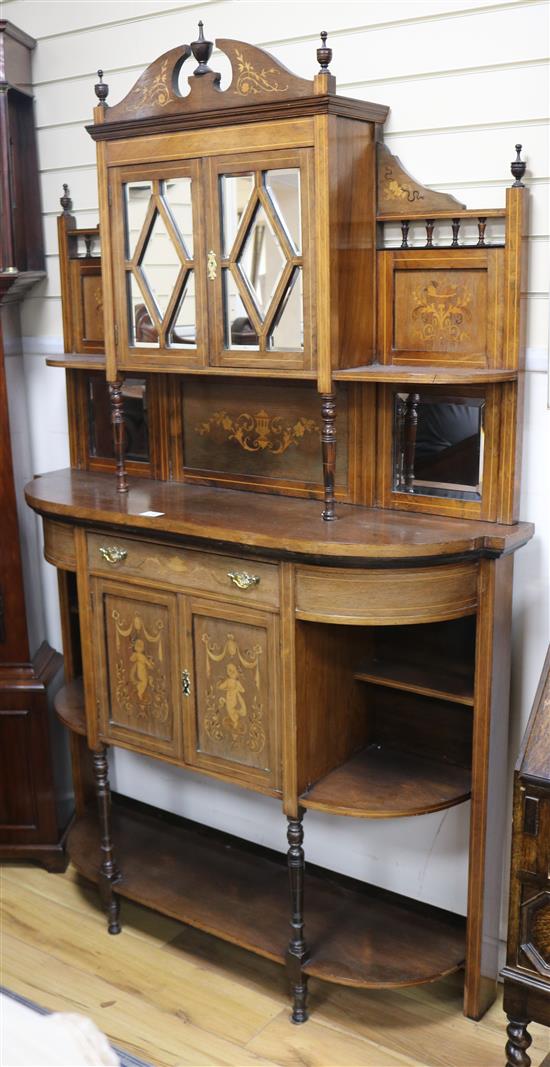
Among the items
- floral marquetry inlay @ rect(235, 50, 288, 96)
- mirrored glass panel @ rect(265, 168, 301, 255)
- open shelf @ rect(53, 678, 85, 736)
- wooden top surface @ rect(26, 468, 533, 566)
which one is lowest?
open shelf @ rect(53, 678, 85, 736)

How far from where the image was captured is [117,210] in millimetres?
3021

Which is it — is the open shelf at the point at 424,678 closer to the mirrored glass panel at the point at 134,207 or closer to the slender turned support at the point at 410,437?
the slender turned support at the point at 410,437

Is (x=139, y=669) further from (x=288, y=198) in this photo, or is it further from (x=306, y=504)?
(x=288, y=198)

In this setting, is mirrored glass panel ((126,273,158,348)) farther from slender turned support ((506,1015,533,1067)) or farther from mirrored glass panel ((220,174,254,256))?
slender turned support ((506,1015,533,1067))

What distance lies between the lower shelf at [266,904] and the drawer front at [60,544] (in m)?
0.97

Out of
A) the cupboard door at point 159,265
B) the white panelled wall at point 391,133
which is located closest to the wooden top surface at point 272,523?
the white panelled wall at point 391,133

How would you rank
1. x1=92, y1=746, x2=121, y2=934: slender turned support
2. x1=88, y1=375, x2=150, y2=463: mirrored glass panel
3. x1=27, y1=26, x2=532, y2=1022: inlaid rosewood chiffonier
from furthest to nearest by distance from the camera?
x1=88, y1=375, x2=150, y2=463: mirrored glass panel < x1=92, y1=746, x2=121, y2=934: slender turned support < x1=27, y1=26, x2=532, y2=1022: inlaid rosewood chiffonier

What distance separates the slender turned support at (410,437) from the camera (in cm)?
288

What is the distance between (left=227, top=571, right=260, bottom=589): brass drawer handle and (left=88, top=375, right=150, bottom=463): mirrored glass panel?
0.81 metres

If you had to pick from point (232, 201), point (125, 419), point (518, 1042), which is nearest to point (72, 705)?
point (125, 419)

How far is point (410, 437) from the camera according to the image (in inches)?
115

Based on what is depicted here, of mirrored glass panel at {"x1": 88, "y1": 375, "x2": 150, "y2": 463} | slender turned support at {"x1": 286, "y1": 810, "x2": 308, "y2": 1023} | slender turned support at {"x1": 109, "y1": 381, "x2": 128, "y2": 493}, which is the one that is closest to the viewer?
slender turned support at {"x1": 286, "y1": 810, "x2": 308, "y2": 1023}

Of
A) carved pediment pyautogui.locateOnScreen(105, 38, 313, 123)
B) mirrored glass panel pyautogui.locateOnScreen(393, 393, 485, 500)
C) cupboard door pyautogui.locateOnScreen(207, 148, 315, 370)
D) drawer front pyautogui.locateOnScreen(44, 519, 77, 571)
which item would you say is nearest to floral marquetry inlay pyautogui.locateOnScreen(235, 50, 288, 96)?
carved pediment pyautogui.locateOnScreen(105, 38, 313, 123)

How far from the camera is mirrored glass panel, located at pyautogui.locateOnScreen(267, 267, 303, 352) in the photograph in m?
2.71
